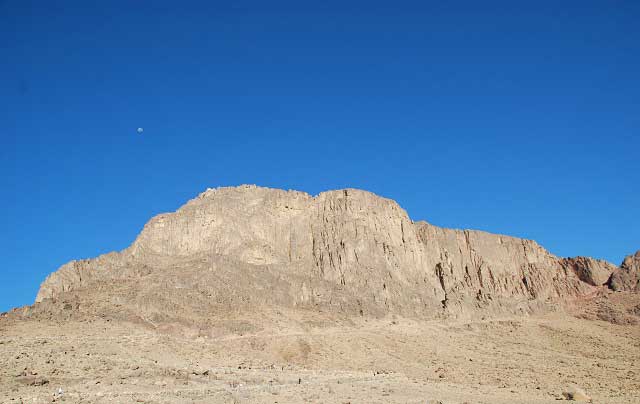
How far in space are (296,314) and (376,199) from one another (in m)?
23.5

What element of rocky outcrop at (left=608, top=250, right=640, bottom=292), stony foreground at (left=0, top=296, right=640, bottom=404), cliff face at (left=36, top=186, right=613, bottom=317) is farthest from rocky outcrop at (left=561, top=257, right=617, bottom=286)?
stony foreground at (left=0, top=296, right=640, bottom=404)

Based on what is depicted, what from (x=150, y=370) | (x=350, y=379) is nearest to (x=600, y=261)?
(x=350, y=379)

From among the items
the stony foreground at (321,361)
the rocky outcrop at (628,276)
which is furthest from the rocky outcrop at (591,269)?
the stony foreground at (321,361)

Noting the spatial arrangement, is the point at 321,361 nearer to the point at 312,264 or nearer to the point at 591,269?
the point at 312,264

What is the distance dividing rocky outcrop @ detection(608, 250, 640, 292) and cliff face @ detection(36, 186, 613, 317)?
260 centimetres

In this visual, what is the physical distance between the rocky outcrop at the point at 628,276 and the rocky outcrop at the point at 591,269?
5.64 ft

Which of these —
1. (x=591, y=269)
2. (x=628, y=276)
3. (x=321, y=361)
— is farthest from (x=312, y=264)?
(x=628, y=276)

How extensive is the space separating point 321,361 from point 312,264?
17.4 metres

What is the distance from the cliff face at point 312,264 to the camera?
5722cm

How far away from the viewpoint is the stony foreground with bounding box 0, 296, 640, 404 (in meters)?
33.8

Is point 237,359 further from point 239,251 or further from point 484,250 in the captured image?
point 484,250

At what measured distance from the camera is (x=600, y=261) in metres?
86.1

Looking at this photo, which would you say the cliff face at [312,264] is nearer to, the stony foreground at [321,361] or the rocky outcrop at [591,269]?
the rocky outcrop at [591,269]

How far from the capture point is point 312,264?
220 ft
